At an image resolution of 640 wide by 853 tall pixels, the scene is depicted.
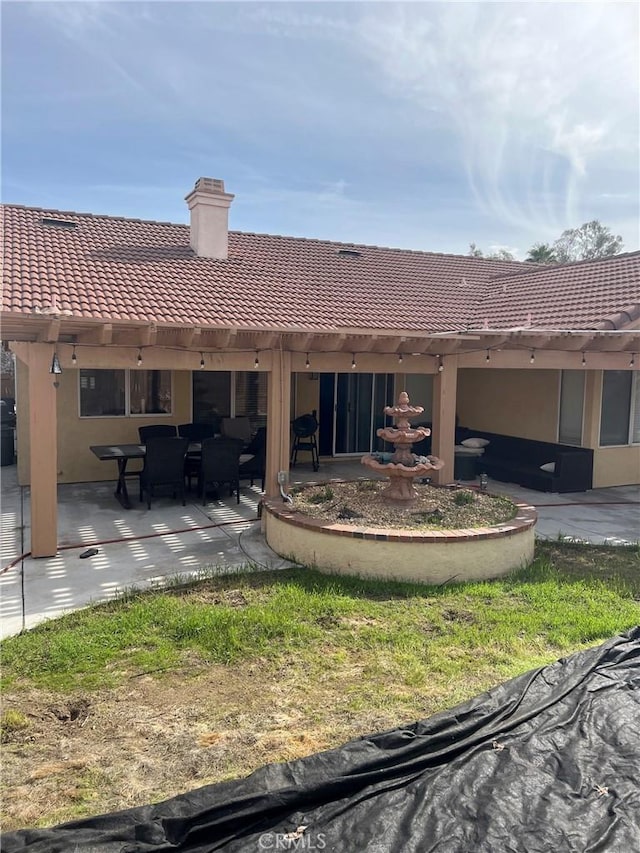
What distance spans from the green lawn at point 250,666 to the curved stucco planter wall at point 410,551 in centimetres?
20

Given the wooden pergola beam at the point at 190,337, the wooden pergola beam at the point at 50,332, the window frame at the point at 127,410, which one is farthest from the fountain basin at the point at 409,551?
the window frame at the point at 127,410

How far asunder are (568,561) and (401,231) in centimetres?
2351

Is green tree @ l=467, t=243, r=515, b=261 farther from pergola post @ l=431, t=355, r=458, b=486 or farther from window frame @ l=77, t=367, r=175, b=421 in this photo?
window frame @ l=77, t=367, r=175, b=421

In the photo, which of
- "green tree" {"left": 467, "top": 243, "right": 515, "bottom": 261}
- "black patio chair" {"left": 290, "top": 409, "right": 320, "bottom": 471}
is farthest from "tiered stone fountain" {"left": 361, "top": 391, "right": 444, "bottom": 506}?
"green tree" {"left": 467, "top": 243, "right": 515, "bottom": 261}

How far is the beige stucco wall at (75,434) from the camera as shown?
34.3 feet

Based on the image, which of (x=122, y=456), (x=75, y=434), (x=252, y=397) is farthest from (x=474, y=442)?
(x=75, y=434)

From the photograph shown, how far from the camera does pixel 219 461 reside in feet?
29.9

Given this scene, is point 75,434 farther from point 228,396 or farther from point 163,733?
point 163,733

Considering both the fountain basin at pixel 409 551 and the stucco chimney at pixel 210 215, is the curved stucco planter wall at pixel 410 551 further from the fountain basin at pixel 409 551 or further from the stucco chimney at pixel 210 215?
the stucco chimney at pixel 210 215

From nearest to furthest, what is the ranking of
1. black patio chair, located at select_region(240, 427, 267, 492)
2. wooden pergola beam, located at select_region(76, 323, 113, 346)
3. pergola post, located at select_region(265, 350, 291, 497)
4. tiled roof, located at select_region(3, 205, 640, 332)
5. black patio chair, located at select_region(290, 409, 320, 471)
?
1. wooden pergola beam, located at select_region(76, 323, 113, 346)
2. tiled roof, located at select_region(3, 205, 640, 332)
3. pergola post, located at select_region(265, 350, 291, 497)
4. black patio chair, located at select_region(240, 427, 267, 492)
5. black patio chair, located at select_region(290, 409, 320, 471)

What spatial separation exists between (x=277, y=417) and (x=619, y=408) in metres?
6.82

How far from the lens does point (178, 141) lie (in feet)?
38.8

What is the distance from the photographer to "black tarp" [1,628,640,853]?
265cm

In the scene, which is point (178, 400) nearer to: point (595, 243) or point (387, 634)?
point (387, 634)
